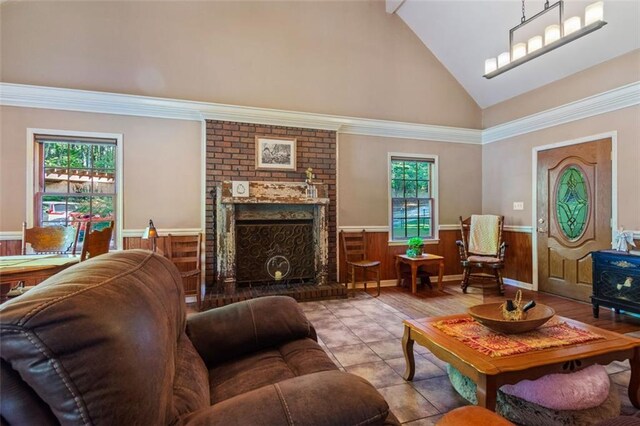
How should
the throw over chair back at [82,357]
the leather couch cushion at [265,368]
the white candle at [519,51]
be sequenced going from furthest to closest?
the white candle at [519,51], the leather couch cushion at [265,368], the throw over chair back at [82,357]

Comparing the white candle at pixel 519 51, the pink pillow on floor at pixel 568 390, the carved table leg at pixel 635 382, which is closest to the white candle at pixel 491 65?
the white candle at pixel 519 51

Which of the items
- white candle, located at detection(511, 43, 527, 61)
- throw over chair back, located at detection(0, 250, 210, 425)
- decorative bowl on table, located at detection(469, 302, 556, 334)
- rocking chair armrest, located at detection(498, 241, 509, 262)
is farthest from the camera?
rocking chair armrest, located at detection(498, 241, 509, 262)

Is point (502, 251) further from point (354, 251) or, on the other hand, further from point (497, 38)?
point (497, 38)

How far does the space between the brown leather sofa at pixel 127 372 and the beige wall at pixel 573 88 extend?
4825 mm

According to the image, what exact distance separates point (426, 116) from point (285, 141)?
2.45 meters

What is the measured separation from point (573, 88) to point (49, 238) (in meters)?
6.30

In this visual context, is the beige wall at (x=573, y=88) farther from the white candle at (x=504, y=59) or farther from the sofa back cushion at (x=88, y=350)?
the sofa back cushion at (x=88, y=350)

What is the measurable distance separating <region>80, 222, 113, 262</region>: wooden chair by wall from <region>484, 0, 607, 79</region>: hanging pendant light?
14.2ft

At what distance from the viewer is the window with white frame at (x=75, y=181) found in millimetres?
3840

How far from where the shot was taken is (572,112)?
13.9ft

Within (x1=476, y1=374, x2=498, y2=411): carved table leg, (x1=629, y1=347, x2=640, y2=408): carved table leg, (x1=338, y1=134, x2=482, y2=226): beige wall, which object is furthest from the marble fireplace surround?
(x1=629, y1=347, x2=640, y2=408): carved table leg

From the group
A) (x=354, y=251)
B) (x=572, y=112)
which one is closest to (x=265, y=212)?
(x=354, y=251)

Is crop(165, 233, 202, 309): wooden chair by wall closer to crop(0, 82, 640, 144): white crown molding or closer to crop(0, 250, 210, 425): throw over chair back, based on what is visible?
crop(0, 82, 640, 144): white crown molding

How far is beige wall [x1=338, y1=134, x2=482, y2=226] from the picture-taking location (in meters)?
4.94
